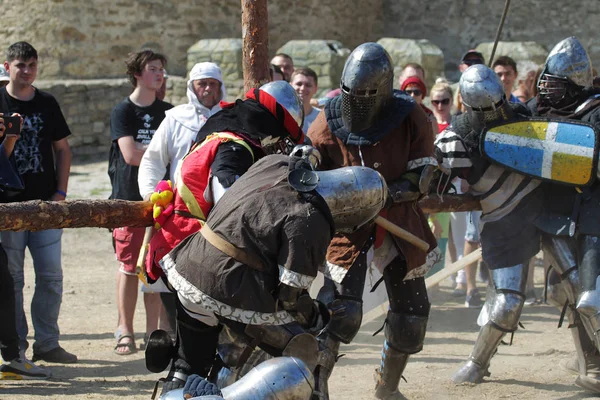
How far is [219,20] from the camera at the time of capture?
52.9 feet

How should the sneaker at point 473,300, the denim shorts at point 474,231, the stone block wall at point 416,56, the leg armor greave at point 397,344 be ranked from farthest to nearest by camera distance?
1. the stone block wall at point 416,56
2. the denim shorts at point 474,231
3. the sneaker at point 473,300
4. the leg armor greave at point 397,344

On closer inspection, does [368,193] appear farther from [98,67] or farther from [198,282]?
[98,67]

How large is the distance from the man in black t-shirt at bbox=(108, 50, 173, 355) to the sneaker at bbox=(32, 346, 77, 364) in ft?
1.19

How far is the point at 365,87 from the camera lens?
489 cm

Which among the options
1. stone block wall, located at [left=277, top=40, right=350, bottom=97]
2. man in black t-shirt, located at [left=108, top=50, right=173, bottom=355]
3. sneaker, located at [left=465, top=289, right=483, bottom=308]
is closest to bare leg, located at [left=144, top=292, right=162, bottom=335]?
man in black t-shirt, located at [left=108, top=50, right=173, bottom=355]

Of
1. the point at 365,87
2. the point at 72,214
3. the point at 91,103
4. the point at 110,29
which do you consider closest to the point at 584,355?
the point at 365,87

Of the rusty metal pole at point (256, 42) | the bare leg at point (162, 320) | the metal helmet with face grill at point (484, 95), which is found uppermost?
the rusty metal pole at point (256, 42)

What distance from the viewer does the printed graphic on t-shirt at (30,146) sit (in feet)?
19.8

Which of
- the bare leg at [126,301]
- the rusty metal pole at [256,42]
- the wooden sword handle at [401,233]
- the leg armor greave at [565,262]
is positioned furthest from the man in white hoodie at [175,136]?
the leg armor greave at [565,262]

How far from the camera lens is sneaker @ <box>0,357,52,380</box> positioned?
5586 mm

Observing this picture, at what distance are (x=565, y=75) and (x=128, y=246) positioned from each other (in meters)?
2.97

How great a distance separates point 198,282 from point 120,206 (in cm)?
108

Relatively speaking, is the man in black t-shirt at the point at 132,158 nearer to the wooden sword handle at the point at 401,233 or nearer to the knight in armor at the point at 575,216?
the wooden sword handle at the point at 401,233

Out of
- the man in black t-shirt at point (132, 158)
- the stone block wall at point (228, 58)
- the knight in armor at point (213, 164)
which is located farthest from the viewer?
the stone block wall at point (228, 58)
